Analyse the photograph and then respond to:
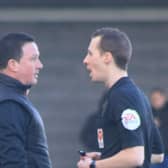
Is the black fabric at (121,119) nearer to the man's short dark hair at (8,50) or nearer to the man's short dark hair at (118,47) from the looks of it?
the man's short dark hair at (118,47)

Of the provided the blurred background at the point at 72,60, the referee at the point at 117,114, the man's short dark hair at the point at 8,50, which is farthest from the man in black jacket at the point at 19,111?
the blurred background at the point at 72,60

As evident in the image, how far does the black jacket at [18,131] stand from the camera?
19.6 feet

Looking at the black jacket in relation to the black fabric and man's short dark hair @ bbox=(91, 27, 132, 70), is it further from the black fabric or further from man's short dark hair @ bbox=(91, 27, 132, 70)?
man's short dark hair @ bbox=(91, 27, 132, 70)

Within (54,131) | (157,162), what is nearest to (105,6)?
(54,131)

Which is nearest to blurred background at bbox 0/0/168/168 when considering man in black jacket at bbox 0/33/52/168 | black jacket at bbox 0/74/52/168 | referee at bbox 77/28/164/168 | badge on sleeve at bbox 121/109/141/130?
man in black jacket at bbox 0/33/52/168

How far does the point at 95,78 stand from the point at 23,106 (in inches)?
18.1

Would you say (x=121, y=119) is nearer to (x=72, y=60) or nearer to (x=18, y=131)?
(x=18, y=131)

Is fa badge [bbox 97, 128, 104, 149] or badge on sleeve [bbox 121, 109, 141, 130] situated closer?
badge on sleeve [bbox 121, 109, 141, 130]

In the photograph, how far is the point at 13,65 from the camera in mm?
6289

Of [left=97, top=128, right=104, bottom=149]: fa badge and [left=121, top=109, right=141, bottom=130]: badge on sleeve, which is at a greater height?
[left=121, top=109, right=141, bottom=130]: badge on sleeve

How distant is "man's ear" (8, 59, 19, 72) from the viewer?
6.28 metres

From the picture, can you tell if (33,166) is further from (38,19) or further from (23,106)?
(38,19)

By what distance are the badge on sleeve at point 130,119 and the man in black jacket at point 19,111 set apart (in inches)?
22.7

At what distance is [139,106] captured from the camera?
5.92 meters
